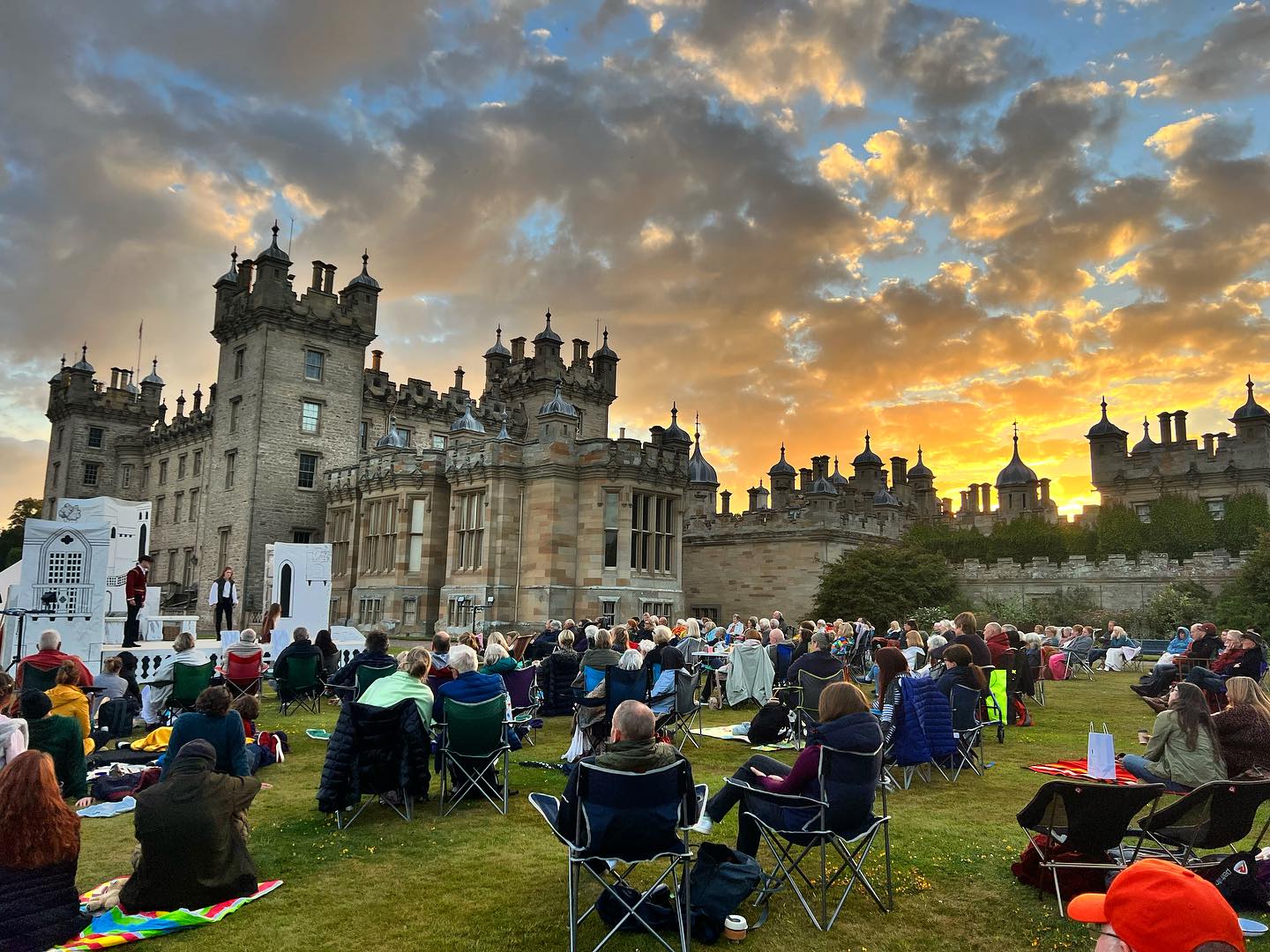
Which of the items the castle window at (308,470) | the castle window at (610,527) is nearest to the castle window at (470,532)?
the castle window at (610,527)

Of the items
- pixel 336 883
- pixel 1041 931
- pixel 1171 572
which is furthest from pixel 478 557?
pixel 1171 572

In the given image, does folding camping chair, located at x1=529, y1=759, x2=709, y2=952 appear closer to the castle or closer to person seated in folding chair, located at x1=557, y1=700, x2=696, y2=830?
person seated in folding chair, located at x1=557, y1=700, x2=696, y2=830

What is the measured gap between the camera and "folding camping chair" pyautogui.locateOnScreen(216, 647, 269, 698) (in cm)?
1259

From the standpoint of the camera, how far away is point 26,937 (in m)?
4.68

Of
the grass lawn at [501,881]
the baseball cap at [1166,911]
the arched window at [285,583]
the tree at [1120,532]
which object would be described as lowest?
the grass lawn at [501,881]

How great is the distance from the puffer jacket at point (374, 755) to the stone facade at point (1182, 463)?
4360 cm

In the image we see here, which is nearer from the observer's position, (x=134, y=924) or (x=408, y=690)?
(x=134, y=924)

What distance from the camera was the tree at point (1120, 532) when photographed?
1551 inches

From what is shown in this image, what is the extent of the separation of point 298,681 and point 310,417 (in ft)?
85.9

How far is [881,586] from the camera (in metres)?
29.9

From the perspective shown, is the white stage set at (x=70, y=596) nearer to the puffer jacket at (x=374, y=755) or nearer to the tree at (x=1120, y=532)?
the puffer jacket at (x=374, y=755)

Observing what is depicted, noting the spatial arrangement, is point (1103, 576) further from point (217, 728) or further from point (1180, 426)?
point (217, 728)

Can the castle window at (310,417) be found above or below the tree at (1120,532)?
above

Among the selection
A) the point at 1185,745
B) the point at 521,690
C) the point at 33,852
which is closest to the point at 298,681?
the point at 521,690
